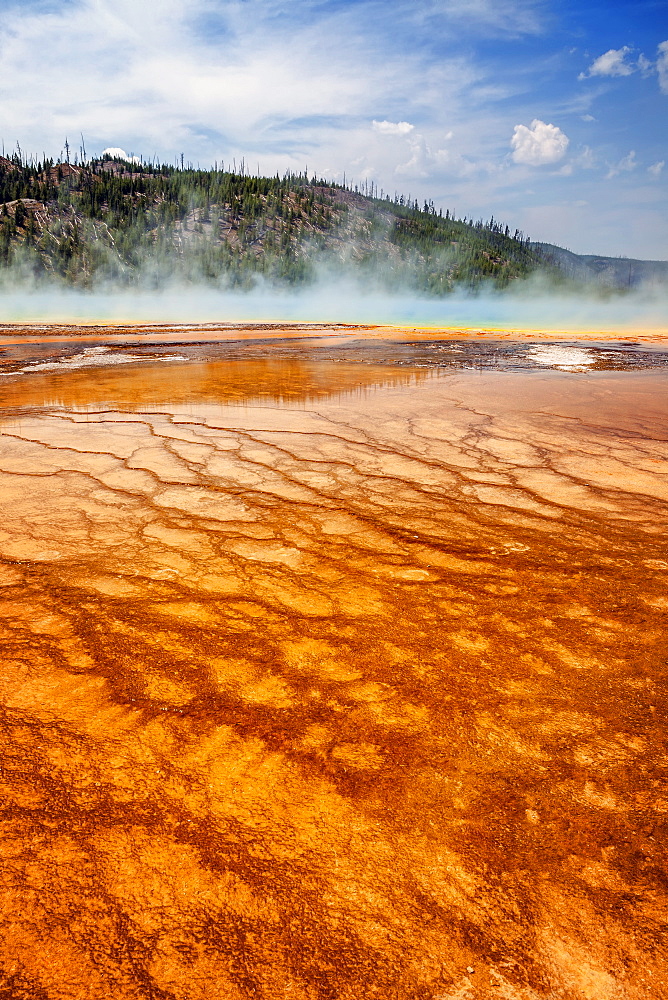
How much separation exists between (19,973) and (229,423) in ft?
17.4

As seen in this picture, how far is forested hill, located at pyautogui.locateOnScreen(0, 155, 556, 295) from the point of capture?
5541 centimetres

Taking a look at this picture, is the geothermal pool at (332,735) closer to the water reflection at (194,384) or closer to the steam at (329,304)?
the water reflection at (194,384)

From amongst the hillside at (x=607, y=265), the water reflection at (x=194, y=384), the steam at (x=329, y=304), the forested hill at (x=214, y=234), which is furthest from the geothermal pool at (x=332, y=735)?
the hillside at (x=607, y=265)

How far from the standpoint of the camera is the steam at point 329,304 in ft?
127

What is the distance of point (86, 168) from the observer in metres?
81.1

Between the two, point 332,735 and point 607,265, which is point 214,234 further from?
point 607,265

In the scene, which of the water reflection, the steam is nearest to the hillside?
the steam

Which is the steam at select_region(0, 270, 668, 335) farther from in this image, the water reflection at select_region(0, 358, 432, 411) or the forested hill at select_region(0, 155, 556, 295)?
the water reflection at select_region(0, 358, 432, 411)

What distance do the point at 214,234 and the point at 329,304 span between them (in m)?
25.4

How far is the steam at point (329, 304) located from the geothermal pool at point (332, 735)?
34.3m

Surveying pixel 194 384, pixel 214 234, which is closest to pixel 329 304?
pixel 214 234

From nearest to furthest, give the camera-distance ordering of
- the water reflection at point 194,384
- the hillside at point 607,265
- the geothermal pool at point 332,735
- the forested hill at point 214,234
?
the geothermal pool at point 332,735 < the water reflection at point 194,384 < the forested hill at point 214,234 < the hillside at point 607,265

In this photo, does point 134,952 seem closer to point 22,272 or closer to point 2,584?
point 2,584

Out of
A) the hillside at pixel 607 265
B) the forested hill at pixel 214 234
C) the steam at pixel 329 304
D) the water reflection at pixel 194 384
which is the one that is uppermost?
the hillside at pixel 607 265
